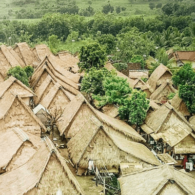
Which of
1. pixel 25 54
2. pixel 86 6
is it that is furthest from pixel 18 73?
pixel 86 6

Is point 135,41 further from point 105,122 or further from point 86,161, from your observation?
point 86,161

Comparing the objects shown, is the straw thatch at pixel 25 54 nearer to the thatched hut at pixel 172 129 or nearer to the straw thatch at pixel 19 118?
the straw thatch at pixel 19 118

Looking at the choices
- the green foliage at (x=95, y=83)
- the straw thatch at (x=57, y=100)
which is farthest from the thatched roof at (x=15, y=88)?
the green foliage at (x=95, y=83)

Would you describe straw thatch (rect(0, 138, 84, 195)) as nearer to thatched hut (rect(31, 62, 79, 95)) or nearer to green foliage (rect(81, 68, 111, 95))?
green foliage (rect(81, 68, 111, 95))

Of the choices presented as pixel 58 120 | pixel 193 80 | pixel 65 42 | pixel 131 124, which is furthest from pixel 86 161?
pixel 65 42

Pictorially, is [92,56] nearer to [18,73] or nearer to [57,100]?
[18,73]

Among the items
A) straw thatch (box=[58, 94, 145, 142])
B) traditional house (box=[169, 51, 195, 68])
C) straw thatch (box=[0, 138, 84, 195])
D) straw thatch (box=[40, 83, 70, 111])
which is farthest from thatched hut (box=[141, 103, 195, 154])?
traditional house (box=[169, 51, 195, 68])
